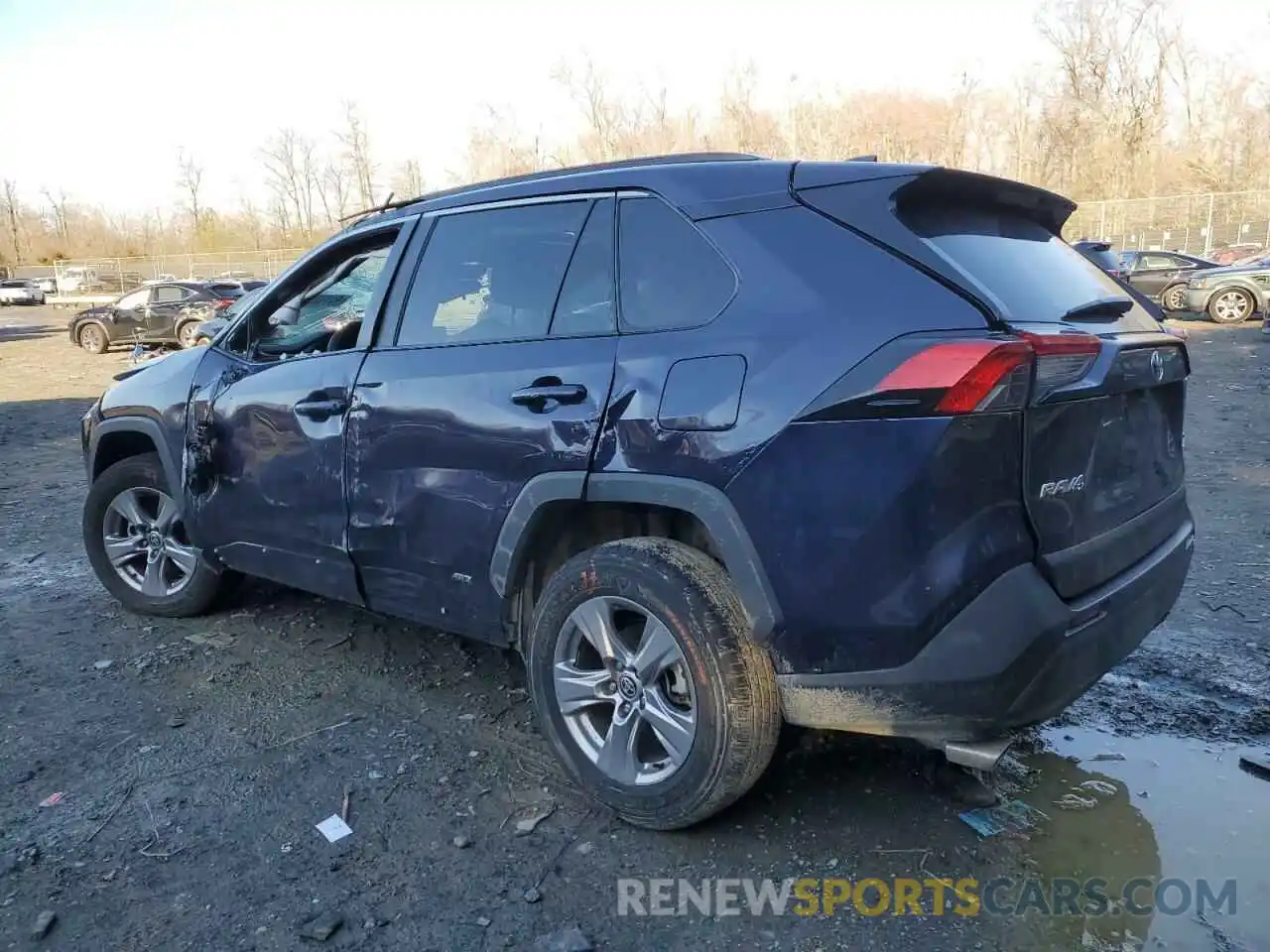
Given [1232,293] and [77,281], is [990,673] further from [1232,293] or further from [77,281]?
[77,281]

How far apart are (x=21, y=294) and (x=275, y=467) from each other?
56.5 meters

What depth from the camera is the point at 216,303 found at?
21703mm

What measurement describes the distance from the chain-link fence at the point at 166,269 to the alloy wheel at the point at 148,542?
46.1 metres

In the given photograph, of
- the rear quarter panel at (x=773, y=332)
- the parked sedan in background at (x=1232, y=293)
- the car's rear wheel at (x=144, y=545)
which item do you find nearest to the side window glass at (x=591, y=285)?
the rear quarter panel at (x=773, y=332)

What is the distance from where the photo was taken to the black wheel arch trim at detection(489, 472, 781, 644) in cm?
249

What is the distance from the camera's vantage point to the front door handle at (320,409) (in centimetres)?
354

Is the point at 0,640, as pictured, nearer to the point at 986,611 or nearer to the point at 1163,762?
the point at 986,611

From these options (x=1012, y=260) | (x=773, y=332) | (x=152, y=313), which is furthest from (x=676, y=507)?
(x=152, y=313)

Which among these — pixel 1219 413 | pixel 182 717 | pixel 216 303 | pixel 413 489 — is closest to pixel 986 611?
pixel 413 489

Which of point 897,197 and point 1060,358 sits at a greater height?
point 897,197

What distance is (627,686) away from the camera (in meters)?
2.82

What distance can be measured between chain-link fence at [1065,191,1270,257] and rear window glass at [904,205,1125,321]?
107 ft

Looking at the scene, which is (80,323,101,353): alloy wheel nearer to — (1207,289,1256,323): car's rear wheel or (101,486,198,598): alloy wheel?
(101,486,198,598): alloy wheel

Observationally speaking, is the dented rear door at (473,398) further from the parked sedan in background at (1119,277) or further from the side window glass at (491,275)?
the parked sedan in background at (1119,277)
